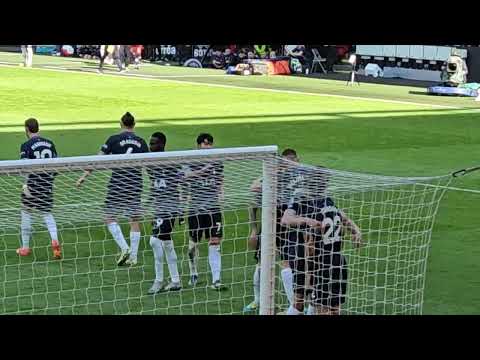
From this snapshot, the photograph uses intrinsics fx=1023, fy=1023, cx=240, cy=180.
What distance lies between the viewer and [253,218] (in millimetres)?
10398

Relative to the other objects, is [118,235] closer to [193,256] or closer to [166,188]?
[193,256]

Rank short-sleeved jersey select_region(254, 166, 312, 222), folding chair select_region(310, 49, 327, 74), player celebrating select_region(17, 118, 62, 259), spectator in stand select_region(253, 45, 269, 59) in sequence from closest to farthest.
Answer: short-sleeved jersey select_region(254, 166, 312, 222) → player celebrating select_region(17, 118, 62, 259) → folding chair select_region(310, 49, 327, 74) → spectator in stand select_region(253, 45, 269, 59)

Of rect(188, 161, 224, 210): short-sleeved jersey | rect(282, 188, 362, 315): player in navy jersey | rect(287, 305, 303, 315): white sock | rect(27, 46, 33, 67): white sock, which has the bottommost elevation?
rect(287, 305, 303, 315): white sock

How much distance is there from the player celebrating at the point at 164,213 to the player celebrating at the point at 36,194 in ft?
3.48

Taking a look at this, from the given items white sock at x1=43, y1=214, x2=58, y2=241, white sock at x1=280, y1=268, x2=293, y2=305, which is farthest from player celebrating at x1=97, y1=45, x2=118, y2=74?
white sock at x1=280, y1=268, x2=293, y2=305

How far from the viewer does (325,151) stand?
72.4 feet

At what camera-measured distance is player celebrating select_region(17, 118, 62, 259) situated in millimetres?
10862

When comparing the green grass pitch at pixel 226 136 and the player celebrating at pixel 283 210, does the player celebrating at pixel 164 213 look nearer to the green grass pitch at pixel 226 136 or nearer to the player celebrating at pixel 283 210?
A: the green grass pitch at pixel 226 136

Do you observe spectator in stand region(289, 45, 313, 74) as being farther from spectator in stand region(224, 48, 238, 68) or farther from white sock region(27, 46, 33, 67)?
white sock region(27, 46, 33, 67)

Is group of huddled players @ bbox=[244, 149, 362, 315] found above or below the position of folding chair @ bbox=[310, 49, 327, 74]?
below

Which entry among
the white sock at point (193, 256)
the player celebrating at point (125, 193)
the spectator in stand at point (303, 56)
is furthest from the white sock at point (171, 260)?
the spectator in stand at point (303, 56)

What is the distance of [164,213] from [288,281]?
141 centimetres

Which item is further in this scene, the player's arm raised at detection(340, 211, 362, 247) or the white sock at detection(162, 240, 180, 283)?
the white sock at detection(162, 240, 180, 283)

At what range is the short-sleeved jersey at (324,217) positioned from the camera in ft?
31.6
